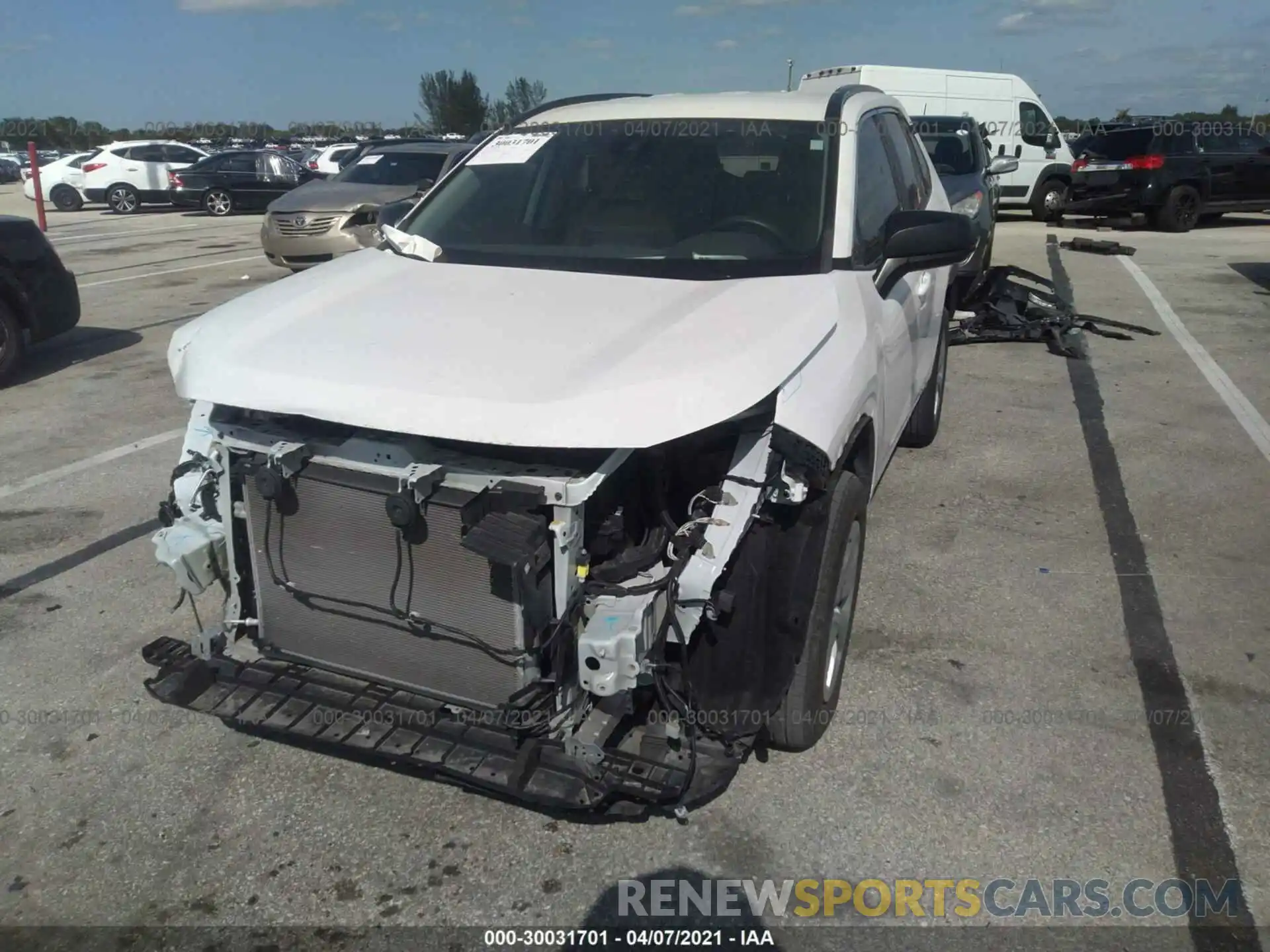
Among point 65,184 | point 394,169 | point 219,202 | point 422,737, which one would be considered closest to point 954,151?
point 394,169

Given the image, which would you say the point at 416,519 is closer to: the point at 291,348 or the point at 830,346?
the point at 291,348

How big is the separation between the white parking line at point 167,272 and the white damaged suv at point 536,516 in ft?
37.3

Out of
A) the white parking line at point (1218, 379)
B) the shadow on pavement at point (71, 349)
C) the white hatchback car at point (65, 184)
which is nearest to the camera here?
the white parking line at point (1218, 379)

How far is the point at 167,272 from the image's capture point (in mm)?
14227

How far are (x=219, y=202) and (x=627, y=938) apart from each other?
80.1 feet

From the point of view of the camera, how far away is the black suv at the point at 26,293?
7988mm

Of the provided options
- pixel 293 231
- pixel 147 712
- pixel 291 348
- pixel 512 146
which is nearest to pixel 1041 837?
pixel 291 348

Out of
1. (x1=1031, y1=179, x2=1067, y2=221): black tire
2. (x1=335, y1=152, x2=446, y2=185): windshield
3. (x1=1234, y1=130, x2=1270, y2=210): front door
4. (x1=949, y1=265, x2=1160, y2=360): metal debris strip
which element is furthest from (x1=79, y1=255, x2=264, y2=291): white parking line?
(x1=1234, y1=130, x2=1270, y2=210): front door

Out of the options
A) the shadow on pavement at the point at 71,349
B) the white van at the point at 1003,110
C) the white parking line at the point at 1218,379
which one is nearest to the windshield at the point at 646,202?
the white parking line at the point at 1218,379

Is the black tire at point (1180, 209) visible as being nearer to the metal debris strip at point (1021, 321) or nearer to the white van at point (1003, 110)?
the white van at point (1003, 110)

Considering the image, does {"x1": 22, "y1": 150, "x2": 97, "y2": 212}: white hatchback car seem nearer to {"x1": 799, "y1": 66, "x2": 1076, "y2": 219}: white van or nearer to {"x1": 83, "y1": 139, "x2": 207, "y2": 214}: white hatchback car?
{"x1": 83, "y1": 139, "x2": 207, "y2": 214}: white hatchback car

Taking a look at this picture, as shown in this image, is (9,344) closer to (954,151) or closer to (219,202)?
(954,151)

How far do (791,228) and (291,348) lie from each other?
178cm

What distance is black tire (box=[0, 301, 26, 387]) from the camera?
796 cm
